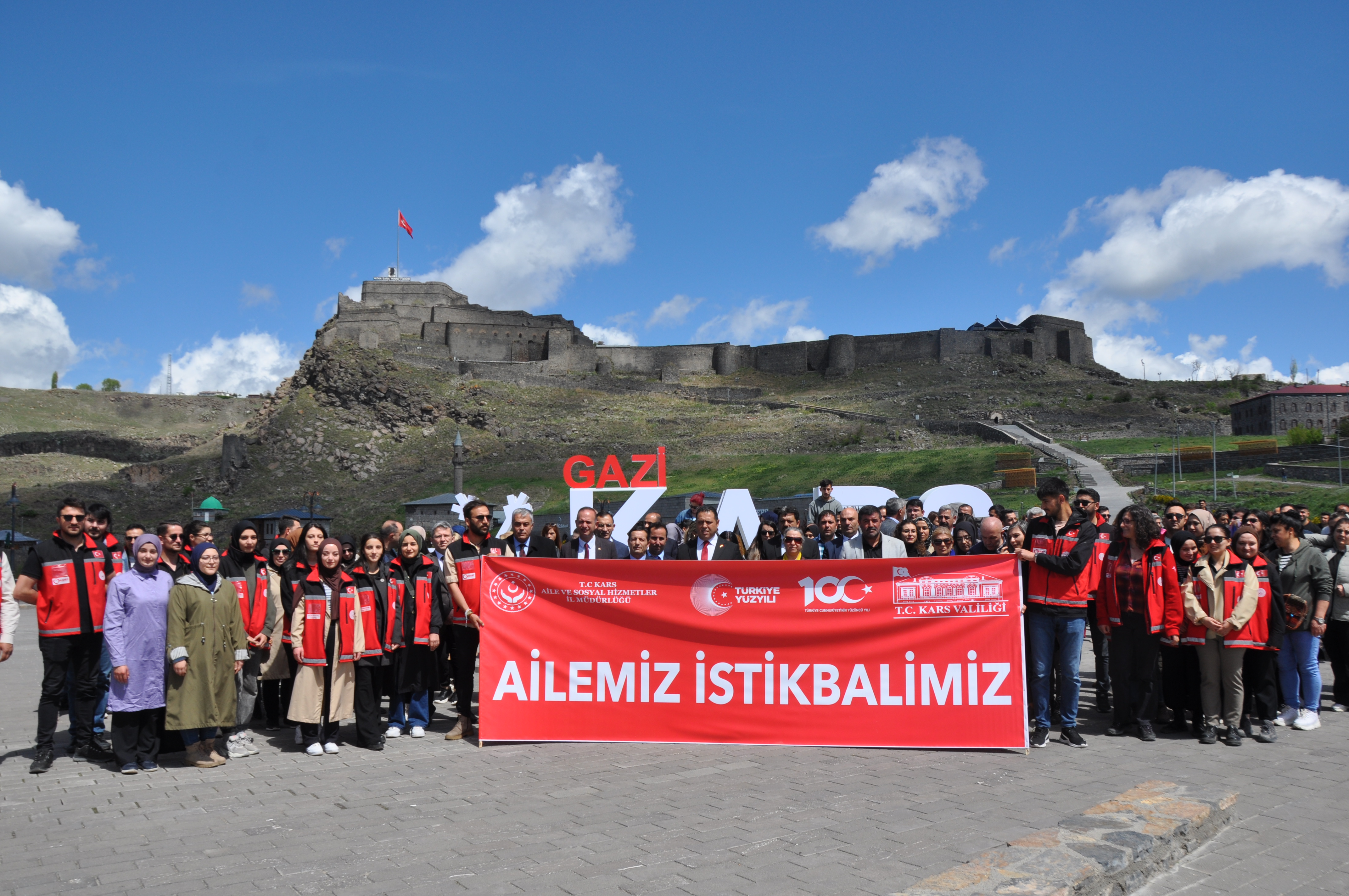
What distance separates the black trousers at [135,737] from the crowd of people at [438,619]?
0.01m

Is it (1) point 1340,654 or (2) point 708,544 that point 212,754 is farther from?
(1) point 1340,654

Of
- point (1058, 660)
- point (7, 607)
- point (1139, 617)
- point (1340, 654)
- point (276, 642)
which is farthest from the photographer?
point (1340, 654)

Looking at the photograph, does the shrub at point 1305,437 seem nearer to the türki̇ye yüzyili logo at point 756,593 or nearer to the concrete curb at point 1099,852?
the türki̇ye yüzyili logo at point 756,593

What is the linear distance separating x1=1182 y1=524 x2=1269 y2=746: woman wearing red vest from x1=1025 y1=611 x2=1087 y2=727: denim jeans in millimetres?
1145

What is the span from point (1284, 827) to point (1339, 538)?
15.8ft

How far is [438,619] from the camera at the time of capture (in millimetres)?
8109

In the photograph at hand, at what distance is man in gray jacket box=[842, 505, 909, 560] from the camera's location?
8.16 meters

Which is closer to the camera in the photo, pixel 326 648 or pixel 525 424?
pixel 326 648

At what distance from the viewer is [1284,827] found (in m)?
5.02

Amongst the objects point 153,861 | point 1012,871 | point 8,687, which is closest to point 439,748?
point 153,861

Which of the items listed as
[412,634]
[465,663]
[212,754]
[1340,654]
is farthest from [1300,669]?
[212,754]

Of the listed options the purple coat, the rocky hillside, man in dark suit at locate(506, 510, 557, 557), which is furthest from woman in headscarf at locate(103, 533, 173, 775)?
the rocky hillside

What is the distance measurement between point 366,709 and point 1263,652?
24.3ft

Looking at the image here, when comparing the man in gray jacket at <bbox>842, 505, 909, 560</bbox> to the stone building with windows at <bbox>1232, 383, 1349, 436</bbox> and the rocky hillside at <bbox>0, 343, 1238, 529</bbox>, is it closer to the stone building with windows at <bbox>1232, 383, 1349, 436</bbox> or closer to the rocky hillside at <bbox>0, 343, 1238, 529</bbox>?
the rocky hillside at <bbox>0, 343, 1238, 529</bbox>
